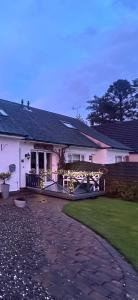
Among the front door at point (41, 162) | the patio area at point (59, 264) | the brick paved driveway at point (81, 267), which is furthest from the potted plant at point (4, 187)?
the brick paved driveway at point (81, 267)

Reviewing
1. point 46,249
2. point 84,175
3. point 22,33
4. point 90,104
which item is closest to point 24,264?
point 46,249

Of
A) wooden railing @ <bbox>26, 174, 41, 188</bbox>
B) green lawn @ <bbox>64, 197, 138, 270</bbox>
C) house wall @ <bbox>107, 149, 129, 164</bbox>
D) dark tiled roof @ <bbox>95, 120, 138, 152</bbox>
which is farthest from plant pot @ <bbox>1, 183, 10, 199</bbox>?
dark tiled roof @ <bbox>95, 120, 138, 152</bbox>

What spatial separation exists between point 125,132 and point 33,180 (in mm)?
19419

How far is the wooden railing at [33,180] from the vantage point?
1972 centimetres

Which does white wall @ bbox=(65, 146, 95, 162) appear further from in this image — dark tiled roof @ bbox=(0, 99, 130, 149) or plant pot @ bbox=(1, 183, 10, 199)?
plant pot @ bbox=(1, 183, 10, 199)

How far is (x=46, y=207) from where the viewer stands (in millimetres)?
14820

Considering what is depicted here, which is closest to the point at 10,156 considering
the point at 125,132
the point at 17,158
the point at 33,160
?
the point at 17,158

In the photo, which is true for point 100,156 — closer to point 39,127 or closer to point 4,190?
point 39,127

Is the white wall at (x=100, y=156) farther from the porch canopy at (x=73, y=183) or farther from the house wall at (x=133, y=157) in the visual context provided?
the porch canopy at (x=73, y=183)

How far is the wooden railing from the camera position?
64.7ft

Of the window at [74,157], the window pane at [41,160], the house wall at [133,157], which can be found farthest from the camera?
the house wall at [133,157]

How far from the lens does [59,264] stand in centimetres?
720

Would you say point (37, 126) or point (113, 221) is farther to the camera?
point (37, 126)

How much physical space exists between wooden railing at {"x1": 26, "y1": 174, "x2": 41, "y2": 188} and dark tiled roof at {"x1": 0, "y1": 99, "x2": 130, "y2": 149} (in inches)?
84.6
